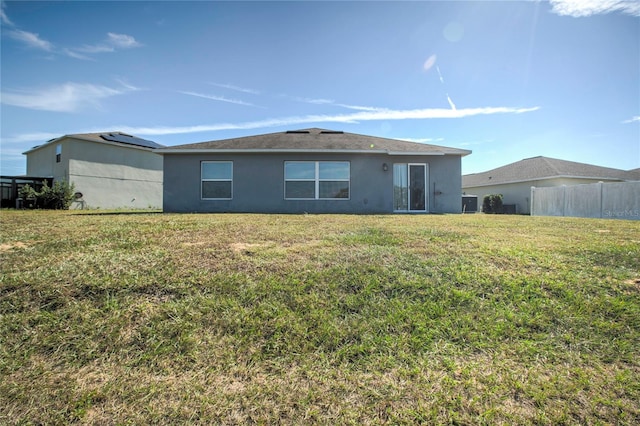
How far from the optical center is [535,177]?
2030cm

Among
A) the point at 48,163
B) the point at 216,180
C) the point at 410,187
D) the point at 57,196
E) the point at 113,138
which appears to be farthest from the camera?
the point at 113,138

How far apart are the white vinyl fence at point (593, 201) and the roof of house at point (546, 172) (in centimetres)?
477

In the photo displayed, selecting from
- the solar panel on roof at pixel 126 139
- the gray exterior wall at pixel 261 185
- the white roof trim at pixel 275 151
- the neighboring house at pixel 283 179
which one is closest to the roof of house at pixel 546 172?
the neighboring house at pixel 283 179

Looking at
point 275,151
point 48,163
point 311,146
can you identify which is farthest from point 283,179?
point 48,163

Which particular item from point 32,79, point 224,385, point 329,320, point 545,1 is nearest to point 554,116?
point 545,1

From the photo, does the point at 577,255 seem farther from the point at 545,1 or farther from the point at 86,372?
the point at 545,1

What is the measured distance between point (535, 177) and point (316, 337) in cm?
2325

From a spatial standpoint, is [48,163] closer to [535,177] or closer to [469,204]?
[469,204]

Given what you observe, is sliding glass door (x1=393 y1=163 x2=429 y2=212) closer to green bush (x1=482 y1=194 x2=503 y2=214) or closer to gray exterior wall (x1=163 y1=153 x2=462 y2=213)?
gray exterior wall (x1=163 y1=153 x2=462 y2=213)

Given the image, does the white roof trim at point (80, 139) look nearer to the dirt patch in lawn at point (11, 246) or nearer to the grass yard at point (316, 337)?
the dirt patch in lawn at point (11, 246)

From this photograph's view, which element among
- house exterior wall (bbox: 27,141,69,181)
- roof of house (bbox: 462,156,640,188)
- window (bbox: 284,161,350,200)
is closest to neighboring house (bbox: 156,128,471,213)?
window (bbox: 284,161,350,200)

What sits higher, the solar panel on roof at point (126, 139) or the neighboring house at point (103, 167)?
the solar panel on roof at point (126, 139)

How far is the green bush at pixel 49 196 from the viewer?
53.5 feet

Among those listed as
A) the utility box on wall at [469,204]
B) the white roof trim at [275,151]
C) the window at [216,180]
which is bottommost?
the utility box on wall at [469,204]
